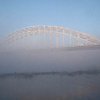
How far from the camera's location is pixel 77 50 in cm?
1614

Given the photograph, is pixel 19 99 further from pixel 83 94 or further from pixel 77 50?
pixel 77 50

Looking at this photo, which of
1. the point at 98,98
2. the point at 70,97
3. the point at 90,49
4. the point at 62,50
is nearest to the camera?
the point at 98,98

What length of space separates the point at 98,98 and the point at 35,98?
137cm

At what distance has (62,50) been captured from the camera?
16.5m

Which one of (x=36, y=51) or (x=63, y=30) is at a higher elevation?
(x=63, y=30)

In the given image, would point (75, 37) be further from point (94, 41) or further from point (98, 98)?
point (98, 98)

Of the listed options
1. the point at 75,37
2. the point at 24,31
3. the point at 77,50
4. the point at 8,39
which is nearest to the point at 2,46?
the point at 8,39

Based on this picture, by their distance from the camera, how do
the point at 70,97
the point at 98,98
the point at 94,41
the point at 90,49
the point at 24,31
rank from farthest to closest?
the point at 24,31 < the point at 94,41 < the point at 90,49 < the point at 70,97 < the point at 98,98

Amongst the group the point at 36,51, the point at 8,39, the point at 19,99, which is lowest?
the point at 19,99

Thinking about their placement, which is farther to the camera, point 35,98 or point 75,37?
point 75,37

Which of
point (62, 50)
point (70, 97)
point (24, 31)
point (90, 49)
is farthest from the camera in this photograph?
point (24, 31)

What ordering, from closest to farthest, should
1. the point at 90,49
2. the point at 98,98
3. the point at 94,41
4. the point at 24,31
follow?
the point at 98,98 < the point at 90,49 < the point at 94,41 < the point at 24,31

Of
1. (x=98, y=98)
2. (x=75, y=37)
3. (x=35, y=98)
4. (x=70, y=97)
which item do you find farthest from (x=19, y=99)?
(x=75, y=37)

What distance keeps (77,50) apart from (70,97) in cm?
1203
